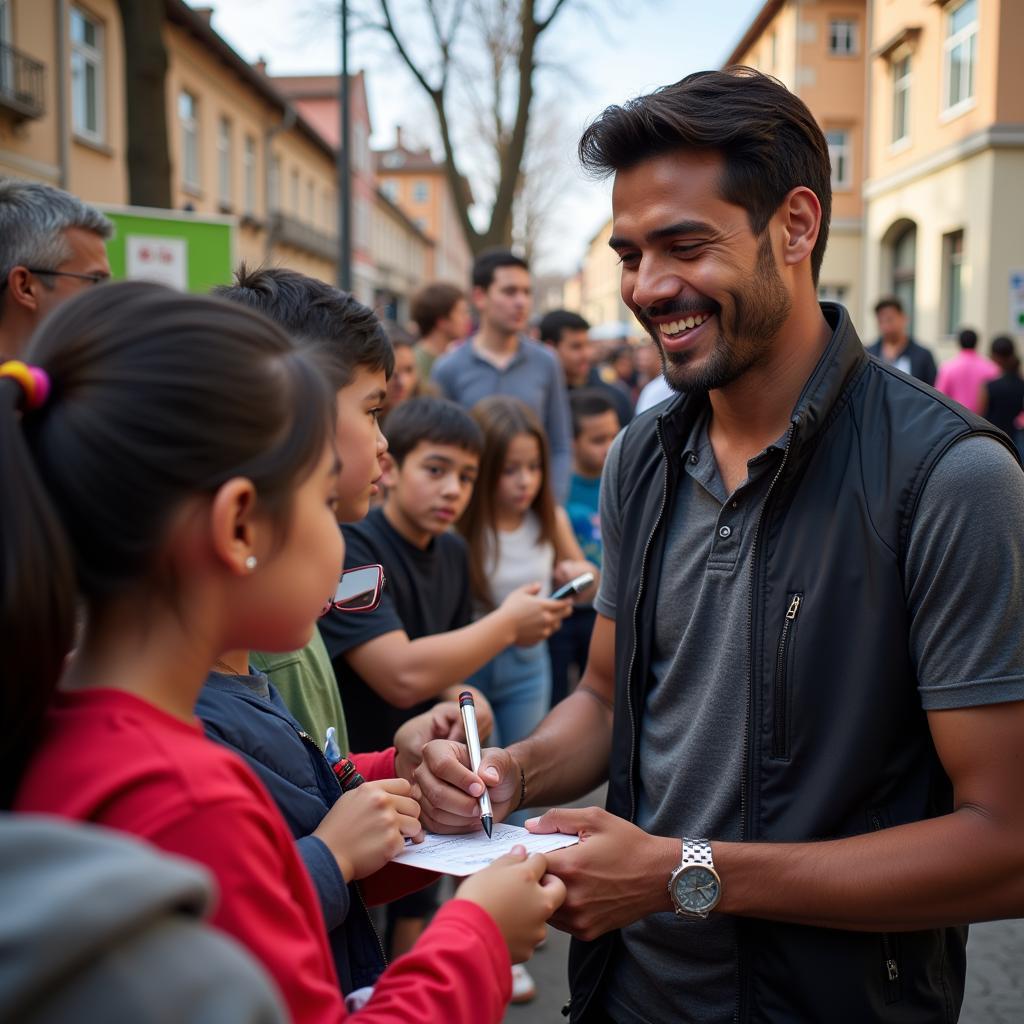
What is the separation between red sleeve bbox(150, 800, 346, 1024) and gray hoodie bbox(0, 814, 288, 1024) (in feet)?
0.74

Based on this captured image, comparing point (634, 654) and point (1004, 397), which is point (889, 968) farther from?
point (1004, 397)

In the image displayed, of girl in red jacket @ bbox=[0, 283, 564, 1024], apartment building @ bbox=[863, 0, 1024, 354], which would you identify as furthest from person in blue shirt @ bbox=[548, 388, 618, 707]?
apartment building @ bbox=[863, 0, 1024, 354]

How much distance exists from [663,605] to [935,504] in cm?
55

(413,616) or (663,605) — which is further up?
(663,605)

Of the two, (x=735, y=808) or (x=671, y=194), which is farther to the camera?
(x=671, y=194)

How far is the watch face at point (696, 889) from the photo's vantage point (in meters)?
1.64

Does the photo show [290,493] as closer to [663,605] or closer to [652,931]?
[663,605]

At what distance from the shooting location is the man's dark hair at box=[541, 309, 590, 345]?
7789 mm

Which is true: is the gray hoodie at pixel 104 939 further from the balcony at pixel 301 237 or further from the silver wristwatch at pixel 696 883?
the balcony at pixel 301 237

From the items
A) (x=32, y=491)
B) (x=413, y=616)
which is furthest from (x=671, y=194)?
(x=413, y=616)

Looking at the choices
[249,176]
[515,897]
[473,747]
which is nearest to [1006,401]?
[473,747]

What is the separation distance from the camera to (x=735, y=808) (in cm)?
176

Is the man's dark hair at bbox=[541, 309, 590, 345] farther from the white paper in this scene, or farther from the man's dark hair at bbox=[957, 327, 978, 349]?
the white paper

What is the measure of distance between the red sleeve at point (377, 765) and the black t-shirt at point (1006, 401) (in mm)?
10927
